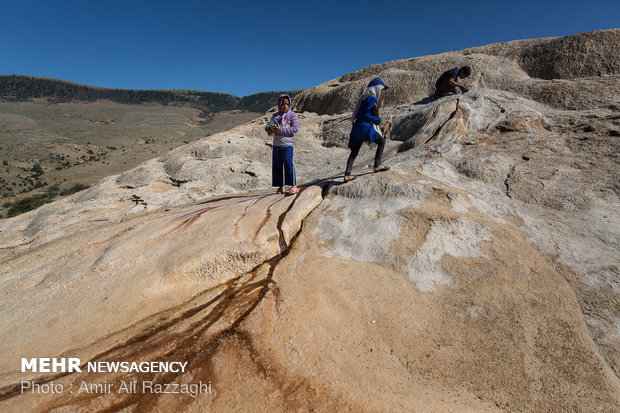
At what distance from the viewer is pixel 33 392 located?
1793mm

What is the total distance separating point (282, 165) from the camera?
4.57 metres

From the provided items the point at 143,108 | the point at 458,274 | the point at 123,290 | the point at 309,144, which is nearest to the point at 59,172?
the point at 309,144

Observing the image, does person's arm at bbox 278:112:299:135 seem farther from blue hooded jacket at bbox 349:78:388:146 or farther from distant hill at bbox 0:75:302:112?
distant hill at bbox 0:75:302:112

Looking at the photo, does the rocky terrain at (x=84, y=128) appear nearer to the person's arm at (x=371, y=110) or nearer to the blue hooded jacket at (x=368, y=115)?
the blue hooded jacket at (x=368, y=115)

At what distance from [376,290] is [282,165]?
2.66m

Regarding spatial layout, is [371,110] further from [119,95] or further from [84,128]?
[119,95]

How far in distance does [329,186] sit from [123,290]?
277cm

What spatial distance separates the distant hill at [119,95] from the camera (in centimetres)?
6988

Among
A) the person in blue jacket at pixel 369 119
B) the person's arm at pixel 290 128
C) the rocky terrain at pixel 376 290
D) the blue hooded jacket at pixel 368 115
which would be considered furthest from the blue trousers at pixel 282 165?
the blue hooded jacket at pixel 368 115

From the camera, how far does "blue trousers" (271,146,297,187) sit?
4.46 m

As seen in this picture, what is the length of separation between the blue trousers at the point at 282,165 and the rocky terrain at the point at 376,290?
0.42 meters

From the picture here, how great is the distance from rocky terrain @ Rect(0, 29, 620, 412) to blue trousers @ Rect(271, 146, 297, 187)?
0.42 m

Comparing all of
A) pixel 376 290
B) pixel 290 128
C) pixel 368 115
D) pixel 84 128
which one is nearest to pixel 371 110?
pixel 368 115

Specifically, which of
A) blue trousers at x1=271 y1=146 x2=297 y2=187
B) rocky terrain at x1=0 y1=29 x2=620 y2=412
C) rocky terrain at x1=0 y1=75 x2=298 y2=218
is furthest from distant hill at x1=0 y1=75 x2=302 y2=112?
rocky terrain at x1=0 y1=29 x2=620 y2=412
